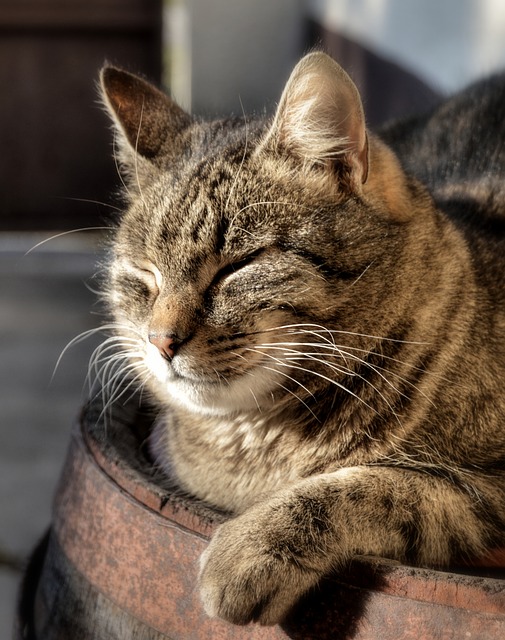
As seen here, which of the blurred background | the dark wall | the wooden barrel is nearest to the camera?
the wooden barrel

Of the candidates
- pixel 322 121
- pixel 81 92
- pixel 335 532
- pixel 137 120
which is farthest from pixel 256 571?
pixel 81 92

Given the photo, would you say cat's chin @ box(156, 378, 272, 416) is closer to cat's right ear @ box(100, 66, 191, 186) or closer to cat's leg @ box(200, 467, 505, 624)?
cat's leg @ box(200, 467, 505, 624)

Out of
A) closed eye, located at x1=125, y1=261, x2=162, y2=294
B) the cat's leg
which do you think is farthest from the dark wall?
the cat's leg

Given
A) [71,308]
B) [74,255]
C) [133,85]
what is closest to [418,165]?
[133,85]

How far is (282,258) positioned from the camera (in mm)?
1119

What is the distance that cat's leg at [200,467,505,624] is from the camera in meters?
0.95

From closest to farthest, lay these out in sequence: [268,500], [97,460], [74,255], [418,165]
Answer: [268,500]
[97,460]
[418,165]
[74,255]

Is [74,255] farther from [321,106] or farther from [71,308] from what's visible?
[321,106]

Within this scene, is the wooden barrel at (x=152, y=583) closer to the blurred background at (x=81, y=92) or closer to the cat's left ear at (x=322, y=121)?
the cat's left ear at (x=322, y=121)

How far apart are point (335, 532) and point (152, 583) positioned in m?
0.23

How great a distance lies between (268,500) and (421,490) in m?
0.19

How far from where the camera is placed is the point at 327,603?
94 cm

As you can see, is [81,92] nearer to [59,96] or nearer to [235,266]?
[59,96]

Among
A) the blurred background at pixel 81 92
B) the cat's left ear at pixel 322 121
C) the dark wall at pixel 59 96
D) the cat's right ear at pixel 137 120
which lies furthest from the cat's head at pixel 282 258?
the dark wall at pixel 59 96
